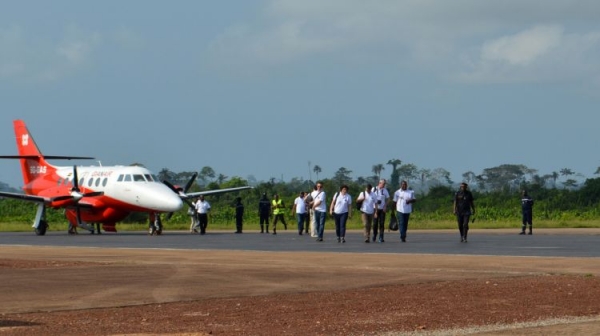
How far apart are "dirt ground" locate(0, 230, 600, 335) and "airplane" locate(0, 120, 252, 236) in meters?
23.1

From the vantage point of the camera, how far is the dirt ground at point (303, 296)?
493 inches

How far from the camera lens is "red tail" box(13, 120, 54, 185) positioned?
53.1 m

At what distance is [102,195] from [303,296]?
33.7 metres

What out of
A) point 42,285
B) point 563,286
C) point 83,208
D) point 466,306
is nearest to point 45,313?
point 42,285

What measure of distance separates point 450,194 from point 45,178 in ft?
117

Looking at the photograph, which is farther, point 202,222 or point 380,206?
point 202,222

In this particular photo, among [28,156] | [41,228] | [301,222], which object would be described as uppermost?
[28,156]

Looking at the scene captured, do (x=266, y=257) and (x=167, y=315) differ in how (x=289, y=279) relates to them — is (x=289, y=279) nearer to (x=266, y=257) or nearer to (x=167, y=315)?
(x=167, y=315)

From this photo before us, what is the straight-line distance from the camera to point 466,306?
1432 centimetres

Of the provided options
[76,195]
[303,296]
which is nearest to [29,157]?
[76,195]

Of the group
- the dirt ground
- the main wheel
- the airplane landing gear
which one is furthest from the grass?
the dirt ground

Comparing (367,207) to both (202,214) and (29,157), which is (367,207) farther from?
(29,157)

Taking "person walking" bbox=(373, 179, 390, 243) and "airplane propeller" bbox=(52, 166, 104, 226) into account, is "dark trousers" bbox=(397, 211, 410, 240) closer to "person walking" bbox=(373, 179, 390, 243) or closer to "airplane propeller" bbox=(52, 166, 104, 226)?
"person walking" bbox=(373, 179, 390, 243)

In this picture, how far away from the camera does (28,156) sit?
53.1 meters
